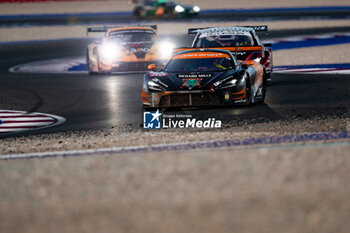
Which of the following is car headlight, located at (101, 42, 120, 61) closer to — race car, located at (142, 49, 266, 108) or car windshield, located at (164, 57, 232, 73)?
car windshield, located at (164, 57, 232, 73)

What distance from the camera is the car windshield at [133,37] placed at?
19109 mm

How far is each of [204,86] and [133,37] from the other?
8.84 m

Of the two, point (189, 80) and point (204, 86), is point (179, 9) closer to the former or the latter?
point (189, 80)

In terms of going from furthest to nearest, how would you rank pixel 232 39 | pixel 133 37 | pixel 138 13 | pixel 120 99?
pixel 138 13
pixel 133 37
pixel 232 39
pixel 120 99

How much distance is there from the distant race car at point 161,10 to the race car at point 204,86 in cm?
3107

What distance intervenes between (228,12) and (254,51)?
108ft

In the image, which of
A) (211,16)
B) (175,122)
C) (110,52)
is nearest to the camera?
(175,122)

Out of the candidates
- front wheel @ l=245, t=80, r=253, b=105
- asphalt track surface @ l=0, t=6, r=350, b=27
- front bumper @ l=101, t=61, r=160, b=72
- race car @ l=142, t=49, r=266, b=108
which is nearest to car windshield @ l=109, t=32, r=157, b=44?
front bumper @ l=101, t=61, r=160, b=72

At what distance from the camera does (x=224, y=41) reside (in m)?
16.0

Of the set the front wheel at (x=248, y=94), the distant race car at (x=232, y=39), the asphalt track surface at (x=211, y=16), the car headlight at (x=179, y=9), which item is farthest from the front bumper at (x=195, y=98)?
the car headlight at (x=179, y=9)

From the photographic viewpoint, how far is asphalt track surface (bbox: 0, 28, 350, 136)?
427 inches

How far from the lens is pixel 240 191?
19.1ft

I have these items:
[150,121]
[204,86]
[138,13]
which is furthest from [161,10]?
[150,121]

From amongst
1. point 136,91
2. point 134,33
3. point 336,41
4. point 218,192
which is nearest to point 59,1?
point 336,41
